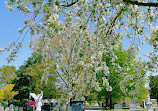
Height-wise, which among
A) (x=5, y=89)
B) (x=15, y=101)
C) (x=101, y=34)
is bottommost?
(x=15, y=101)

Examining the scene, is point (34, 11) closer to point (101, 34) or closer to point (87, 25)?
point (87, 25)

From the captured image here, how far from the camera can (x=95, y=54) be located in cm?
458

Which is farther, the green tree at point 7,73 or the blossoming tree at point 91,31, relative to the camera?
the green tree at point 7,73

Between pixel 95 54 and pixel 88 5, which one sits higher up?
pixel 88 5

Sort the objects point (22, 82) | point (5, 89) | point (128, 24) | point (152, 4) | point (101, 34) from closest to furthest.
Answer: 1. point (152, 4)
2. point (101, 34)
3. point (128, 24)
4. point (5, 89)
5. point (22, 82)

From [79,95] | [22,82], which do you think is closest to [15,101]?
[22,82]

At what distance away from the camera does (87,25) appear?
4926mm

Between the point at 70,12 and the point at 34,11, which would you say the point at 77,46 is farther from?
the point at 34,11

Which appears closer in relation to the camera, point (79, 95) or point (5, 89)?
point (79, 95)

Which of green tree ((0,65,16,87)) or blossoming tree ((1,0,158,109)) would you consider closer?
blossoming tree ((1,0,158,109))

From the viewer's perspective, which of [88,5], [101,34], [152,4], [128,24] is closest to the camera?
[152,4]

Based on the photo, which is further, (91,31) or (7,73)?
(7,73)

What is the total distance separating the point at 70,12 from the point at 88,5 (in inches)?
23.1

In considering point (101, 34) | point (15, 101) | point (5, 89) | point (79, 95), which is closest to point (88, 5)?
point (101, 34)
